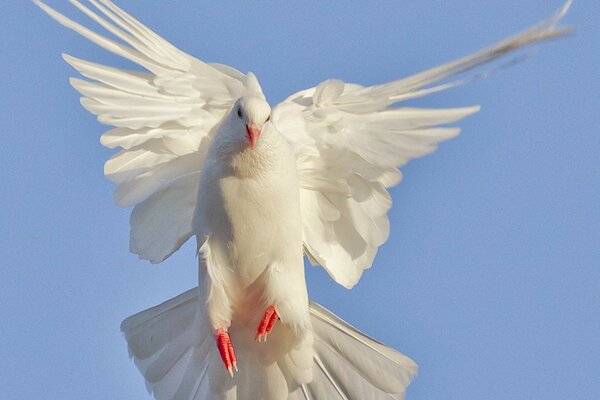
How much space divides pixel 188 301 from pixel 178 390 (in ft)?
2.94

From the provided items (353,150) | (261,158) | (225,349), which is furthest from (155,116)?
(225,349)

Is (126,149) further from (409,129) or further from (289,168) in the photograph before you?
(409,129)

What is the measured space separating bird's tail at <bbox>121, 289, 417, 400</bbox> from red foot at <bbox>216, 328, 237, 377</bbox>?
274 millimetres

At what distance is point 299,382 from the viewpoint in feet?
46.1

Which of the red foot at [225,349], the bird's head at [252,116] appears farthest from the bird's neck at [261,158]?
the red foot at [225,349]

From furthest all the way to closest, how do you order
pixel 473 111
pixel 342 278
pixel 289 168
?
pixel 342 278, pixel 289 168, pixel 473 111

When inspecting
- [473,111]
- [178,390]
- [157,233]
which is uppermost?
[473,111]

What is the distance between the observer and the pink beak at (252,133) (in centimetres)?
1277

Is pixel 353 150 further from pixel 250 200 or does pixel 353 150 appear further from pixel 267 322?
pixel 267 322

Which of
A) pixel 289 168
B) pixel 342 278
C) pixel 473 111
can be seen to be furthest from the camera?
pixel 342 278

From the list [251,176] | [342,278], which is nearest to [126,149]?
[251,176]

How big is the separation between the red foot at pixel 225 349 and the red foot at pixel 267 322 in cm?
28

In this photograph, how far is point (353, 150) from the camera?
44.8 feet

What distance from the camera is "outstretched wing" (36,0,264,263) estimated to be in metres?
13.6
